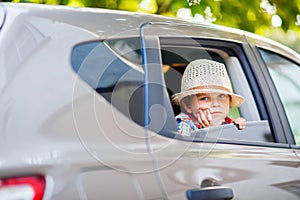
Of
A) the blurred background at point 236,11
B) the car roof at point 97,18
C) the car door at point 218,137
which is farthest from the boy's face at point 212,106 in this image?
the blurred background at point 236,11

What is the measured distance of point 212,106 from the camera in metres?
3.60

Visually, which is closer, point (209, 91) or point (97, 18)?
point (97, 18)

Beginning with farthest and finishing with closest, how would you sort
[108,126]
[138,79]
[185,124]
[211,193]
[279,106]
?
1. [279,106]
2. [185,124]
3. [138,79]
4. [211,193]
5. [108,126]

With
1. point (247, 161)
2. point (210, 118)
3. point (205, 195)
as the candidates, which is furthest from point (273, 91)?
point (205, 195)

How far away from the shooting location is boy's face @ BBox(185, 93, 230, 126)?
3.58 meters

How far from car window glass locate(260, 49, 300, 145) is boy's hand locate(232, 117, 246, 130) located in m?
0.26

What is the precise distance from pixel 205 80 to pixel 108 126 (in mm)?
1111

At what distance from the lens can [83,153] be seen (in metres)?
2.44

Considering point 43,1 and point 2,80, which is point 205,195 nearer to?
point 2,80

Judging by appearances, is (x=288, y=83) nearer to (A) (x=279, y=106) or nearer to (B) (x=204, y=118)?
(A) (x=279, y=106)

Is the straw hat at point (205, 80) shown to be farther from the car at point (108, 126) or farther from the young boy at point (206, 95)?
the car at point (108, 126)

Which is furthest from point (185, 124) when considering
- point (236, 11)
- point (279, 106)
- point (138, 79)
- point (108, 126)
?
point (236, 11)

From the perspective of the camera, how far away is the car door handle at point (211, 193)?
8.80 ft

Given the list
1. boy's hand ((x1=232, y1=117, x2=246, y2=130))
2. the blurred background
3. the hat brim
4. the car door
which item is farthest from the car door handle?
the blurred background
